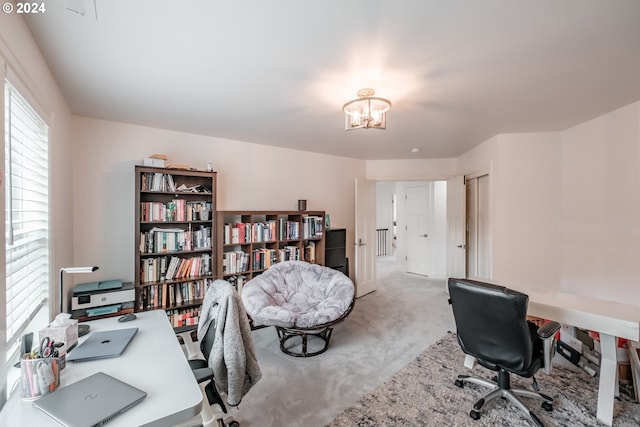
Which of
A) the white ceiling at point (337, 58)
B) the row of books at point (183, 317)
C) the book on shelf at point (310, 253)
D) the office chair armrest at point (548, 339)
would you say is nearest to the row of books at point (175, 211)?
the white ceiling at point (337, 58)

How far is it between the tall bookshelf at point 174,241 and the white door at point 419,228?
14.8 feet

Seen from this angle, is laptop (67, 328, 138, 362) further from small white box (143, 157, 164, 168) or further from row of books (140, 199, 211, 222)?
small white box (143, 157, 164, 168)

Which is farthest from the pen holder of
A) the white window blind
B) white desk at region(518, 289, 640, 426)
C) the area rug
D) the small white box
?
white desk at region(518, 289, 640, 426)

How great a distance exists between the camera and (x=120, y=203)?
9.99 feet

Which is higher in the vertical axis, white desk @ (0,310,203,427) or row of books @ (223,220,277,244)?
row of books @ (223,220,277,244)

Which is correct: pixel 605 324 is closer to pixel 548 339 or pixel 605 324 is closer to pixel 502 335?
pixel 548 339

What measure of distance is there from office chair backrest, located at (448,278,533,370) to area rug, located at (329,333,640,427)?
0.39 meters

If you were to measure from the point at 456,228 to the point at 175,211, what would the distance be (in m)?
4.09

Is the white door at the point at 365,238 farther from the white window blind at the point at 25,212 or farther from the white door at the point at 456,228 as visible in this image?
the white window blind at the point at 25,212

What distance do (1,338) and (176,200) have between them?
2176 millimetres

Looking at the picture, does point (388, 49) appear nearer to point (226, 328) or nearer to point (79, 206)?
point (226, 328)

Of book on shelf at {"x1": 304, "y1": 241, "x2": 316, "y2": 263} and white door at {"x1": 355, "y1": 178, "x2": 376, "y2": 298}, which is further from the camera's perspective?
white door at {"x1": 355, "y1": 178, "x2": 376, "y2": 298}

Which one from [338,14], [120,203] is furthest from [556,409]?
[120,203]

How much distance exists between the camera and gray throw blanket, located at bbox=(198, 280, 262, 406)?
153cm
